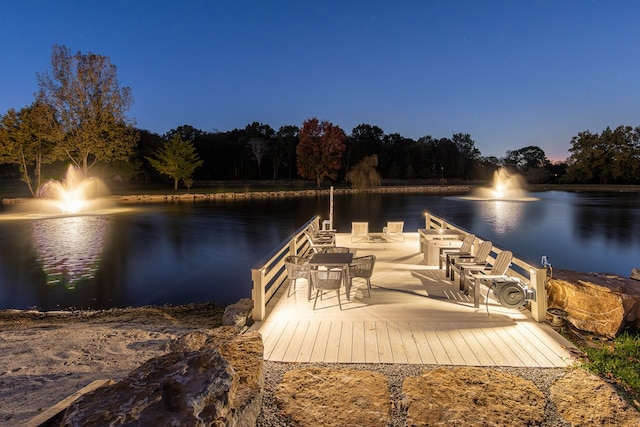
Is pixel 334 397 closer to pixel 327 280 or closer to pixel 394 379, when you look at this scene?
pixel 394 379

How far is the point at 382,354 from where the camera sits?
3779 millimetres

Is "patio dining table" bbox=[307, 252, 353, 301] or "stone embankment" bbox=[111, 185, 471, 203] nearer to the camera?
"patio dining table" bbox=[307, 252, 353, 301]

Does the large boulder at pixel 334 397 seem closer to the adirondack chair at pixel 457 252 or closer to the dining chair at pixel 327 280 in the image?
the dining chair at pixel 327 280

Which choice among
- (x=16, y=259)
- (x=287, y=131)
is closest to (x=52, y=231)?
(x=16, y=259)

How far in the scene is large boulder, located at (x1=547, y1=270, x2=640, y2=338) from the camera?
4742mm

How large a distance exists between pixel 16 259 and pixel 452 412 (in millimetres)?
14247

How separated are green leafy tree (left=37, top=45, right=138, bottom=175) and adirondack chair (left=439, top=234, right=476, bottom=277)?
115 feet

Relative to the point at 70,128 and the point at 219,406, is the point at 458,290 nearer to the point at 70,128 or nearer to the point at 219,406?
the point at 219,406

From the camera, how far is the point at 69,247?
578 inches

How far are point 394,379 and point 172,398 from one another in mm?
1891

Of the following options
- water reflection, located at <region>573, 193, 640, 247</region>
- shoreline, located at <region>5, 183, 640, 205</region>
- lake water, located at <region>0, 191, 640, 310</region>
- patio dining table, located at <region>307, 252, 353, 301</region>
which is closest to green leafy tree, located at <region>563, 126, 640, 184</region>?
shoreline, located at <region>5, 183, 640, 205</region>

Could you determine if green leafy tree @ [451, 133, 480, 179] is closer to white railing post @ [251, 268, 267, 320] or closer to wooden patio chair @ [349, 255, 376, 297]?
wooden patio chair @ [349, 255, 376, 297]

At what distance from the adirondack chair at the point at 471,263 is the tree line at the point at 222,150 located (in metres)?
35.7

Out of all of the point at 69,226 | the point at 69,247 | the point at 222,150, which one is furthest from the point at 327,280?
the point at 222,150
